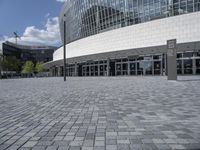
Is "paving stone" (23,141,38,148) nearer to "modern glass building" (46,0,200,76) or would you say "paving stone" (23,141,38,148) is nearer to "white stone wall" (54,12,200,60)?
"modern glass building" (46,0,200,76)

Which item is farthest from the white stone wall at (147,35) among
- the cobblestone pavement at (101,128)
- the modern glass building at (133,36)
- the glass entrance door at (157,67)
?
the cobblestone pavement at (101,128)

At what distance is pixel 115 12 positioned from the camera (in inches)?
2053

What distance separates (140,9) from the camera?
1871 inches

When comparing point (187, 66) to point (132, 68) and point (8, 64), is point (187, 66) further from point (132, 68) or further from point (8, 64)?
point (8, 64)

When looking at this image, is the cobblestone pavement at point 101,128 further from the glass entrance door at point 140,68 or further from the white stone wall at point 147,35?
the glass entrance door at point 140,68

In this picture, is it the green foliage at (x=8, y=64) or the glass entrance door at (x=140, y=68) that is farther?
the green foliage at (x=8, y=64)

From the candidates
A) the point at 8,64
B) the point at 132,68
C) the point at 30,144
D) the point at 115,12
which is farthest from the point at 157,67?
the point at 8,64

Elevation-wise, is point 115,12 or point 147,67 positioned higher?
point 115,12

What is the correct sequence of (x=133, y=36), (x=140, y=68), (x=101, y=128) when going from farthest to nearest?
(x=133, y=36), (x=140, y=68), (x=101, y=128)

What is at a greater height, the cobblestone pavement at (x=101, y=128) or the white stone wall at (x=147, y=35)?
the white stone wall at (x=147, y=35)

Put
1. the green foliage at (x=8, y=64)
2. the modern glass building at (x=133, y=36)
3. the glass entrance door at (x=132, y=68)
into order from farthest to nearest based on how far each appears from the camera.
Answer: the green foliage at (x=8, y=64), the glass entrance door at (x=132, y=68), the modern glass building at (x=133, y=36)

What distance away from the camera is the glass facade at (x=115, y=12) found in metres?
42.3

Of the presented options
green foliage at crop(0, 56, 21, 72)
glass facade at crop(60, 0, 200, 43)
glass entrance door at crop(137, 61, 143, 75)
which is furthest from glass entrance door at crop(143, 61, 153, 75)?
green foliage at crop(0, 56, 21, 72)

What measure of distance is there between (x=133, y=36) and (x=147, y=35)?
10.3 ft
